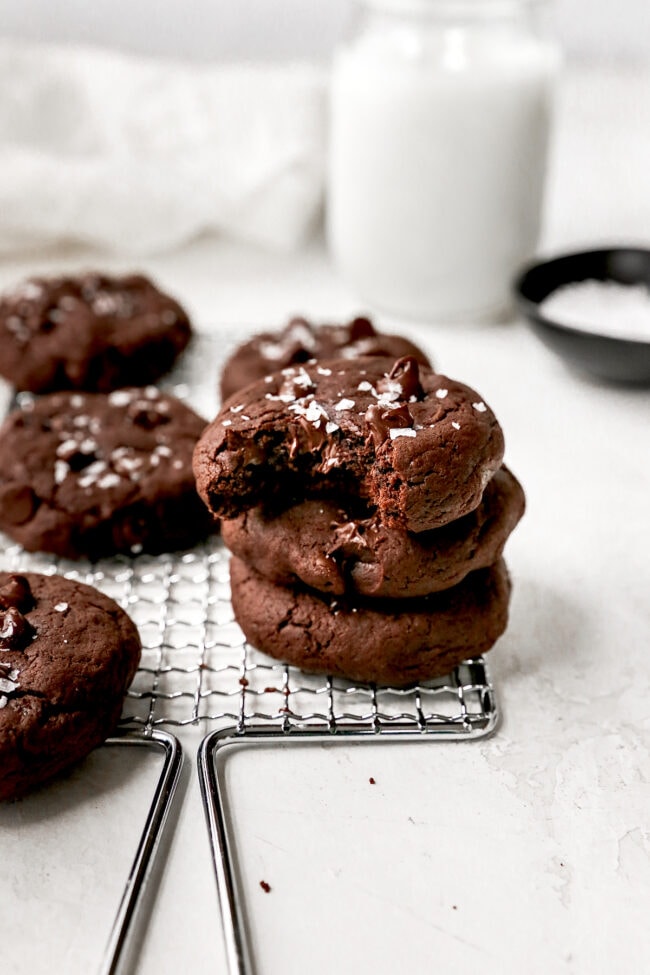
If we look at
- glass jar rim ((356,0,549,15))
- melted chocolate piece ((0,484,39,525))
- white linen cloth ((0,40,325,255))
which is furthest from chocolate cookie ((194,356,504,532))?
white linen cloth ((0,40,325,255))

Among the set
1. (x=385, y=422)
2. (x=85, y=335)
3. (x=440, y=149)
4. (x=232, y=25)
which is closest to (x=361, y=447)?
(x=385, y=422)

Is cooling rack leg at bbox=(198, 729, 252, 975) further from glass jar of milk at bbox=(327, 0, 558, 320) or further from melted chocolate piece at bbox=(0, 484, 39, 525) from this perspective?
glass jar of milk at bbox=(327, 0, 558, 320)

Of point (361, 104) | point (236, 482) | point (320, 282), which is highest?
point (361, 104)

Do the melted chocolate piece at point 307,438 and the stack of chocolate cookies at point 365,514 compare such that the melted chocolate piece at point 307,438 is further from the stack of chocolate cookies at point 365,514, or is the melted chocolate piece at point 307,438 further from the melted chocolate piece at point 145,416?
the melted chocolate piece at point 145,416

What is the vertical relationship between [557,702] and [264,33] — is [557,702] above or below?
below

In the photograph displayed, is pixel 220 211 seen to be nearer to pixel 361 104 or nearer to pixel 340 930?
pixel 361 104

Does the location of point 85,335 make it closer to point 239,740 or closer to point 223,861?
point 239,740

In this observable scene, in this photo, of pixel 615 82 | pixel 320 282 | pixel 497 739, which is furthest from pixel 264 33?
pixel 497 739
